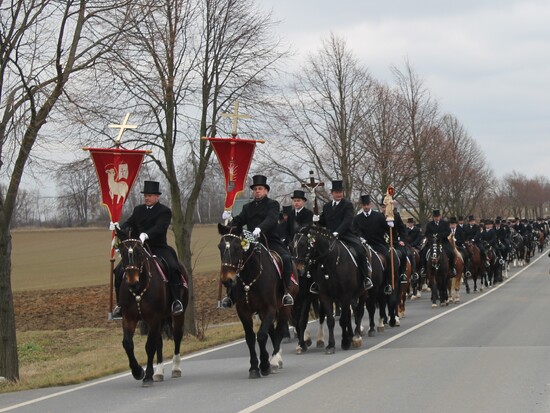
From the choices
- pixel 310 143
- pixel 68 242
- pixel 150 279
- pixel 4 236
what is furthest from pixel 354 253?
pixel 68 242

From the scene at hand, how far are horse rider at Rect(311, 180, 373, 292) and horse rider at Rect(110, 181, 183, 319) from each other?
3.44m

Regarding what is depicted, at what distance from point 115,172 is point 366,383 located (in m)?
8.11

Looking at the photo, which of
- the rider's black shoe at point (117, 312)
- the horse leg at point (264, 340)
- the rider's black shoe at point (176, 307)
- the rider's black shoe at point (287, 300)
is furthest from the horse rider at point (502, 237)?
the rider's black shoe at point (117, 312)

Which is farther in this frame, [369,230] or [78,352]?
[78,352]

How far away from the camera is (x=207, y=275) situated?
51.7 meters

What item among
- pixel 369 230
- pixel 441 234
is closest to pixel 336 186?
pixel 369 230

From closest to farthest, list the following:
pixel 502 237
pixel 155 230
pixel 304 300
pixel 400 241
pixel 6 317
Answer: pixel 155 230 < pixel 304 300 < pixel 6 317 < pixel 400 241 < pixel 502 237

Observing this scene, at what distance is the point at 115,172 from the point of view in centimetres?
1694

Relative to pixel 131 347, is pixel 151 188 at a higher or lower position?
higher

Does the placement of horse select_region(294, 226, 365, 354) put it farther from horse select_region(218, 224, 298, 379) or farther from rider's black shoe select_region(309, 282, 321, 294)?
horse select_region(218, 224, 298, 379)

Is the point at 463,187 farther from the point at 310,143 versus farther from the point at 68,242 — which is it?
the point at 68,242

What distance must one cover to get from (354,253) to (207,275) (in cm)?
3688

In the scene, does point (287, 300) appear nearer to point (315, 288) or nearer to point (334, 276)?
point (334, 276)

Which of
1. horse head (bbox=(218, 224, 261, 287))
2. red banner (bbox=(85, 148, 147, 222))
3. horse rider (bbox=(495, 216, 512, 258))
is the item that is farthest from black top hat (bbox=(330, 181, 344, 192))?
horse rider (bbox=(495, 216, 512, 258))
